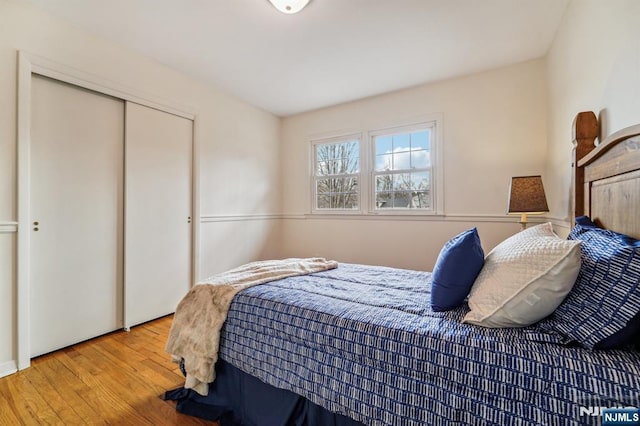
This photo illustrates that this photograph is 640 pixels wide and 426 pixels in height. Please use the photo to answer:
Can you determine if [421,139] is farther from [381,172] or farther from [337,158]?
[337,158]

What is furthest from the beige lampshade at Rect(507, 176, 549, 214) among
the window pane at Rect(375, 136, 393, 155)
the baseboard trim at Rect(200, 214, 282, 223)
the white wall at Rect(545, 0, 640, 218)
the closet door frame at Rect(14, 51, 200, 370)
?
the closet door frame at Rect(14, 51, 200, 370)

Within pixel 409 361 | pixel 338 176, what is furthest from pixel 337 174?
pixel 409 361

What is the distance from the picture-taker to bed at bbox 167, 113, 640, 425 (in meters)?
0.86

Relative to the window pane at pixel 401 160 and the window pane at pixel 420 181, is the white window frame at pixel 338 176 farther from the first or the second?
the window pane at pixel 420 181

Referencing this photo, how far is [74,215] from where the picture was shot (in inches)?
92.8

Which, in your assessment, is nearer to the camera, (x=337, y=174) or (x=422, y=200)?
(x=422, y=200)

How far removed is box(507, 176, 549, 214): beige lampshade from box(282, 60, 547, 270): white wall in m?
0.65

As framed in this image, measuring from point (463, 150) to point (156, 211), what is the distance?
3.24m

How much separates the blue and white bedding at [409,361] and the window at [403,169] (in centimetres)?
206

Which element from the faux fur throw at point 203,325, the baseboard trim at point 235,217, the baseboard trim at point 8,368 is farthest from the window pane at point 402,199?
the baseboard trim at point 8,368

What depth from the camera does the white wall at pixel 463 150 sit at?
2875mm

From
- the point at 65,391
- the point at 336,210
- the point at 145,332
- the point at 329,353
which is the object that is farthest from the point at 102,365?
the point at 336,210

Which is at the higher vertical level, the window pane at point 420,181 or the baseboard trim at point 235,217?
the window pane at point 420,181

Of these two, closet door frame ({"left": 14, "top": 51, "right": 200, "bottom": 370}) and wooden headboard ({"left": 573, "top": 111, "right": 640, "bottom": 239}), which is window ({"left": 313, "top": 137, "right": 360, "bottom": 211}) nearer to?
wooden headboard ({"left": 573, "top": 111, "right": 640, "bottom": 239})
